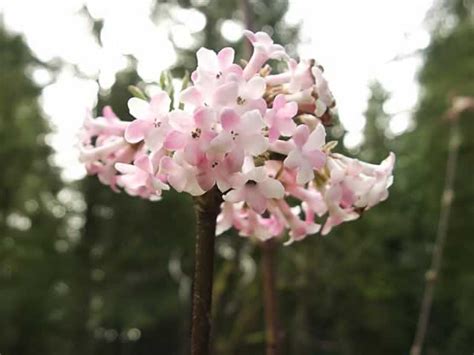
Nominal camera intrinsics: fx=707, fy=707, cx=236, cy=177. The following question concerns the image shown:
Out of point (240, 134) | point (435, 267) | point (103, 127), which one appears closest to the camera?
point (240, 134)

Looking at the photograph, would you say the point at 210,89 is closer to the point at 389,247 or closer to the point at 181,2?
the point at 389,247

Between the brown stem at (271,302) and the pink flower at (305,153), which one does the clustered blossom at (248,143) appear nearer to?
the pink flower at (305,153)

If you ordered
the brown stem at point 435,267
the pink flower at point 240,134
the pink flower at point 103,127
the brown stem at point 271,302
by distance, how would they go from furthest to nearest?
the brown stem at point 435,267 → the brown stem at point 271,302 → the pink flower at point 103,127 → the pink flower at point 240,134

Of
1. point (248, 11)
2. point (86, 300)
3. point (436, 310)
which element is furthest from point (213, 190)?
point (86, 300)

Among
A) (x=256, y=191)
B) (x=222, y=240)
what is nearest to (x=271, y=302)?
(x=256, y=191)

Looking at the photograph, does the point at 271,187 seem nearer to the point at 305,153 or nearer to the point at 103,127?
the point at 305,153

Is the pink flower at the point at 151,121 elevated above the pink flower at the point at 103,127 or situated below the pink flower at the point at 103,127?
below

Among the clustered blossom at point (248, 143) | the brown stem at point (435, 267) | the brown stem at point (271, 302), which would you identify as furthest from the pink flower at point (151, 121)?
the brown stem at point (435, 267)
